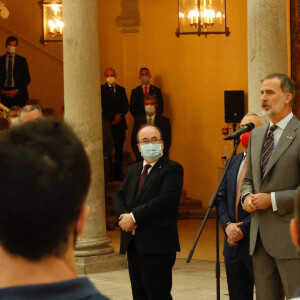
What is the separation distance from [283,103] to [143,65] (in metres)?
11.5

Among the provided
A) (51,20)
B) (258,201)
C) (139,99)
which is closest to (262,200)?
(258,201)

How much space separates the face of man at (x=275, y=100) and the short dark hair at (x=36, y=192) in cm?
390

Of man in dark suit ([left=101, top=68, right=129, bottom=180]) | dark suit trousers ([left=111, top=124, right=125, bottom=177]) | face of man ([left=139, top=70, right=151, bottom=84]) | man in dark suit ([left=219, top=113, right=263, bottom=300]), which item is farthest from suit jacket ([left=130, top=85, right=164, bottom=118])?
man in dark suit ([left=219, top=113, right=263, bottom=300])

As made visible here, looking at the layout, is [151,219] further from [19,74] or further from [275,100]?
[19,74]

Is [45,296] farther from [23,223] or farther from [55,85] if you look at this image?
[55,85]

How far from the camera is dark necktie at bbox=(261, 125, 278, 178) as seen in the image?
18.4 feet

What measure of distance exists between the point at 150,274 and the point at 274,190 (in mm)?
1367

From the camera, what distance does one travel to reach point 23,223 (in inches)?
69.2

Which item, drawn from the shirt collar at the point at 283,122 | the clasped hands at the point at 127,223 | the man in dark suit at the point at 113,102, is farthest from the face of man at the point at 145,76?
the shirt collar at the point at 283,122

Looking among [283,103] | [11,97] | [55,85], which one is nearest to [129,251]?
[283,103]

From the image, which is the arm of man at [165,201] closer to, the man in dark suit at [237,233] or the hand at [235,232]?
the man in dark suit at [237,233]

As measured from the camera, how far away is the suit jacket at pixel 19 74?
49.2 ft

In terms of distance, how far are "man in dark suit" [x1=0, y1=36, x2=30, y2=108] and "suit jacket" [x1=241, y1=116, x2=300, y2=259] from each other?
9.97 metres

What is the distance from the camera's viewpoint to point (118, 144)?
15414 millimetres
